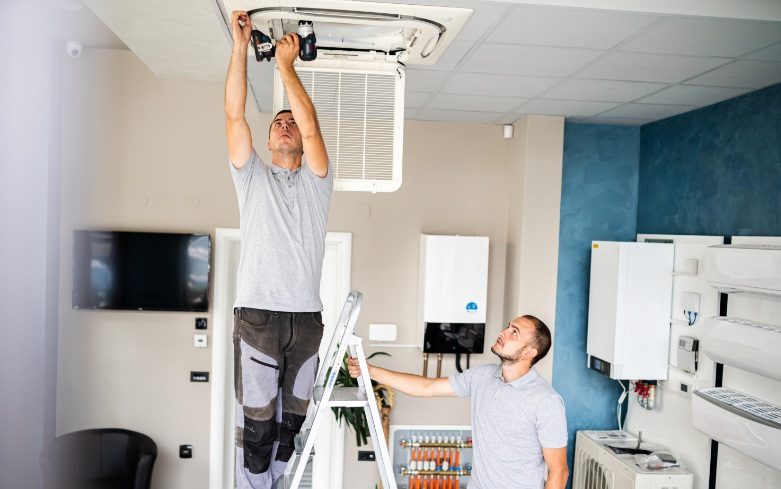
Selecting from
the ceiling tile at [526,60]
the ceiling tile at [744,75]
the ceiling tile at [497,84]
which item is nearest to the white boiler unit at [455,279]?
the ceiling tile at [497,84]

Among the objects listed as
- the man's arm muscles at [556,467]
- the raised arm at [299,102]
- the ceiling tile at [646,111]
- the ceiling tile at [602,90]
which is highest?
the ceiling tile at [602,90]

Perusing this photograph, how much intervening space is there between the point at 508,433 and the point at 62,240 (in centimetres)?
312

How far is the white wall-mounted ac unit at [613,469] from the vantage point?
3359 millimetres

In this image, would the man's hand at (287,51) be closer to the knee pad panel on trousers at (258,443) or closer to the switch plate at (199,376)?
the knee pad panel on trousers at (258,443)

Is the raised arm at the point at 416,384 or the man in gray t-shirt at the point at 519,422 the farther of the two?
the raised arm at the point at 416,384

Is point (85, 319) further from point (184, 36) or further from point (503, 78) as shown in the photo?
point (503, 78)

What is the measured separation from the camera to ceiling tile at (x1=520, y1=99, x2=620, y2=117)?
3.60 meters

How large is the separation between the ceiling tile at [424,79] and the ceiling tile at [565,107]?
70cm

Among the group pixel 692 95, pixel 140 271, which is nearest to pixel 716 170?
pixel 692 95

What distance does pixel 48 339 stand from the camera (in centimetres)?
377

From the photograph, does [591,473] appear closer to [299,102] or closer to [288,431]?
[288,431]

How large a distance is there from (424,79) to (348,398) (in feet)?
5.90

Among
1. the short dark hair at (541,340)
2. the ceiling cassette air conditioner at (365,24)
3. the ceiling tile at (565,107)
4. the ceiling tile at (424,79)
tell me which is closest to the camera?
the ceiling cassette air conditioner at (365,24)

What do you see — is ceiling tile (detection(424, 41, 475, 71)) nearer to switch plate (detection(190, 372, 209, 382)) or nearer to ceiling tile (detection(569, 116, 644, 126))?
ceiling tile (detection(569, 116, 644, 126))
